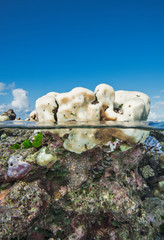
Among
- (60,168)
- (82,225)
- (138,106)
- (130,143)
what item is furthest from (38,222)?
(138,106)

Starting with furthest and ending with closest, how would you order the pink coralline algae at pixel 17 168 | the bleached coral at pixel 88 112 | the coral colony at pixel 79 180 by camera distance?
the bleached coral at pixel 88 112 → the pink coralline algae at pixel 17 168 → the coral colony at pixel 79 180

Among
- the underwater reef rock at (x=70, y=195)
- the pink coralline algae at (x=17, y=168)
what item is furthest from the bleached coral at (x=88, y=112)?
the pink coralline algae at (x=17, y=168)

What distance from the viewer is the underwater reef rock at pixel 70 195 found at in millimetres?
4488

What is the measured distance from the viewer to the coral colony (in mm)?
4602

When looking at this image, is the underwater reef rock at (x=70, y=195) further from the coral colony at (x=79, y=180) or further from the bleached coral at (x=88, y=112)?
the bleached coral at (x=88, y=112)

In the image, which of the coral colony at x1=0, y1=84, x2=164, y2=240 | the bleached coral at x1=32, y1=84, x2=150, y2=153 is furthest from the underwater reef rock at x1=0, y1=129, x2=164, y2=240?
the bleached coral at x1=32, y1=84, x2=150, y2=153

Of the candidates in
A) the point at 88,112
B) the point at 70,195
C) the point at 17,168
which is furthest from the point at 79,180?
the point at 88,112

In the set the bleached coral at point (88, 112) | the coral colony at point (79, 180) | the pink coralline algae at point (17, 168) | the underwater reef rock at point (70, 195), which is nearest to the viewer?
the underwater reef rock at point (70, 195)

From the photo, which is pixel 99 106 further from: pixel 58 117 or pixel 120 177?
pixel 120 177

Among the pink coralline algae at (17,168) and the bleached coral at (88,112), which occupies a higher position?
the bleached coral at (88,112)

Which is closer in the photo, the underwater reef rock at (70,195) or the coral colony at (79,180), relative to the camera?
the underwater reef rock at (70,195)

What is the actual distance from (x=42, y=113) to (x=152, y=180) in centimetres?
606

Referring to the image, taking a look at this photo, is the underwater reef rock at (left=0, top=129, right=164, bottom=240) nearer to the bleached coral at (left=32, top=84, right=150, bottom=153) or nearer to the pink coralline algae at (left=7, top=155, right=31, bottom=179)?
the pink coralline algae at (left=7, top=155, right=31, bottom=179)

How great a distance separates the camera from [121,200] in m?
4.81
